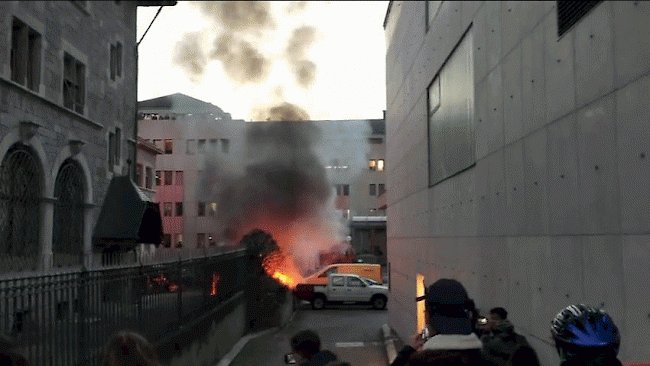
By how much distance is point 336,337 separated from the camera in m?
18.5

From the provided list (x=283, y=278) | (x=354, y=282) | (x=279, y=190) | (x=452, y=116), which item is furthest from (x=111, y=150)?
(x=279, y=190)

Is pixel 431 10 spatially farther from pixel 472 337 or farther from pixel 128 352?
pixel 128 352

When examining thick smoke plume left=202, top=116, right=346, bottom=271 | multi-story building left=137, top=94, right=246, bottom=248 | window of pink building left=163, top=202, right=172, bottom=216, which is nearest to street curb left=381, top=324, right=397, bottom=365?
thick smoke plume left=202, top=116, right=346, bottom=271

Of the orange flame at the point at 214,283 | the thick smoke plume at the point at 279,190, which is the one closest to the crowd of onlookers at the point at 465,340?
the orange flame at the point at 214,283

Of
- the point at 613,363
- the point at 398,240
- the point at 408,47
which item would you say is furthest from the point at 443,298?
the point at 398,240

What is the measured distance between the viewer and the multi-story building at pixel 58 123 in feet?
46.2

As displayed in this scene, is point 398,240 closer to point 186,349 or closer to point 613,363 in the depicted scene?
point 186,349

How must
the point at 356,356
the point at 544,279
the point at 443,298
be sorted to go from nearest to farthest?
the point at 443,298, the point at 544,279, the point at 356,356

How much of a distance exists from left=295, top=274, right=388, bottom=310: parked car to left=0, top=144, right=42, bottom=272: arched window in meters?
12.6

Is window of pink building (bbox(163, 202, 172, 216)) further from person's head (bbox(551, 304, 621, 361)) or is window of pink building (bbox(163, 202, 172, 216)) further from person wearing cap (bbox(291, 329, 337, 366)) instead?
person's head (bbox(551, 304, 621, 361))

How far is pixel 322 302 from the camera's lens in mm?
26359

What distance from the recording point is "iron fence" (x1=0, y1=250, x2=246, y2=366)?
19.0 ft

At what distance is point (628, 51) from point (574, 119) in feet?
3.60

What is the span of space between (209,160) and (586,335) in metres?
52.1
